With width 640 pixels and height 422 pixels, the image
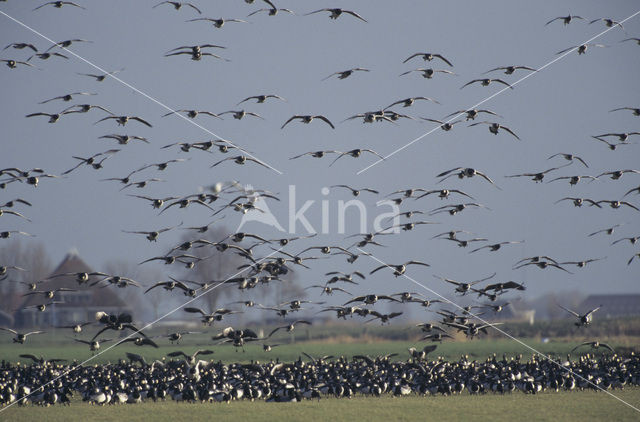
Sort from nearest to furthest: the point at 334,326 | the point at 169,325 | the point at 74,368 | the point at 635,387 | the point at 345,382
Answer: the point at 345,382 < the point at 635,387 < the point at 74,368 < the point at 334,326 < the point at 169,325

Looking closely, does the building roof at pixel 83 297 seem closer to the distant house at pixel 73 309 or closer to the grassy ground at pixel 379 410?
the distant house at pixel 73 309

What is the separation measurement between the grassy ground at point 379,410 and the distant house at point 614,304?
497 feet

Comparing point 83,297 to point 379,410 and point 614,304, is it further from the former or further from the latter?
point 614,304

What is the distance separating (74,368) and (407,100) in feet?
79.9

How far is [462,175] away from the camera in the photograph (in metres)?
37.5

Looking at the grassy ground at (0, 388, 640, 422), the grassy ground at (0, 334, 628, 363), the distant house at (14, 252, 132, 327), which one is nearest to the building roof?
the distant house at (14, 252, 132, 327)

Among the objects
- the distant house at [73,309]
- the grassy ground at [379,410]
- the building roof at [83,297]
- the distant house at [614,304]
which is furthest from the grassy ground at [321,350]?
the distant house at [614,304]

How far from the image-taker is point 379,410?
112ft

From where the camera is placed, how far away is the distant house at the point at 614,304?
598 feet

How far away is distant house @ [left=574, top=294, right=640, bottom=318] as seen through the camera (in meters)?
182

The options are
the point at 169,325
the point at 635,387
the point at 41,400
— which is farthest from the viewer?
the point at 169,325

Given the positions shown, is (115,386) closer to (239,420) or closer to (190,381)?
(190,381)

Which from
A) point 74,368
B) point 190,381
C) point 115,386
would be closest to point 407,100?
point 190,381

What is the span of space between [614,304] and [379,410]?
16917cm
